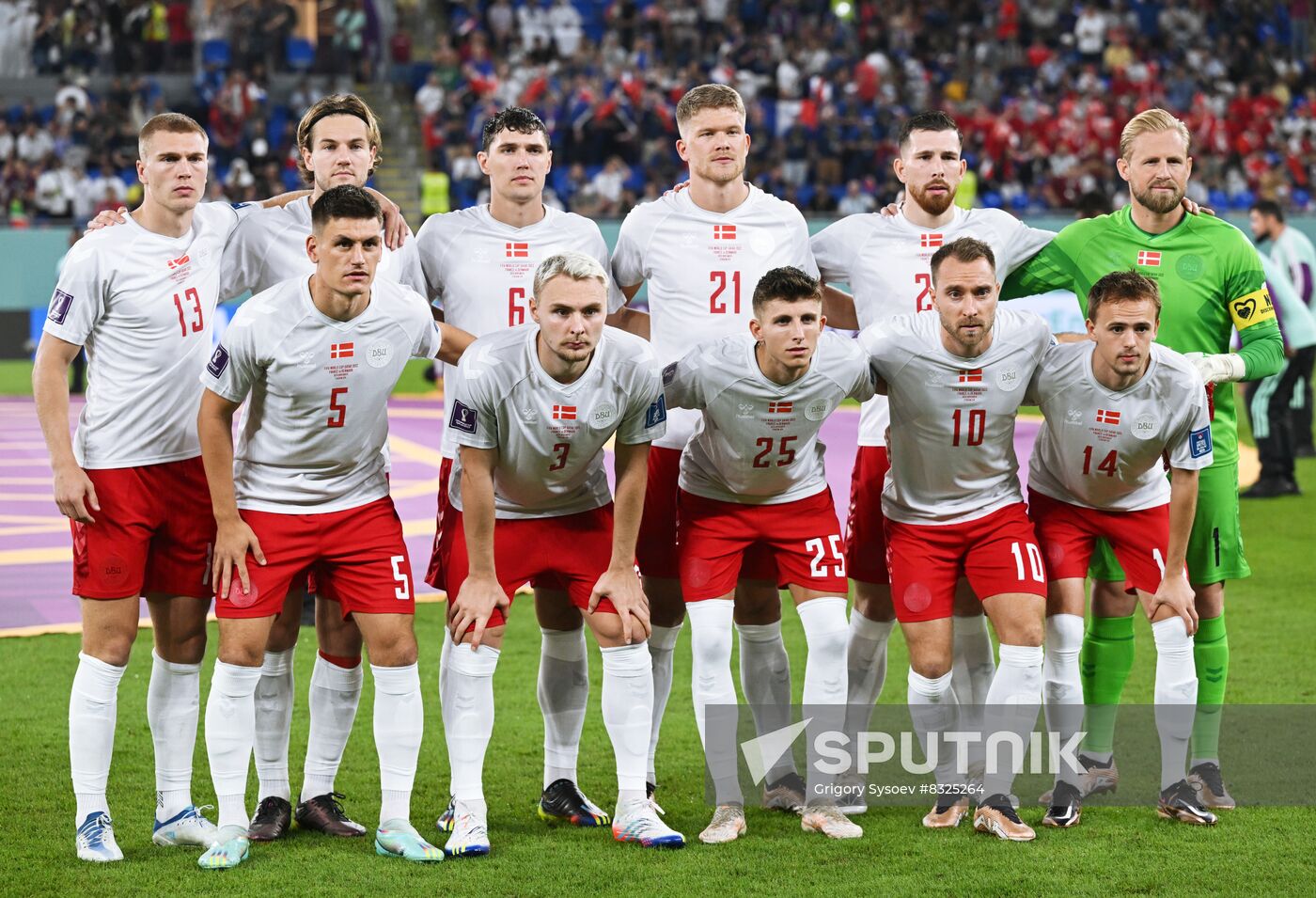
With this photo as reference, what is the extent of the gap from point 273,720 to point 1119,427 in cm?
324

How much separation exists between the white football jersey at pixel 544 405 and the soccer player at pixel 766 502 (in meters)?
0.26

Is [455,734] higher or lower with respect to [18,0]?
lower

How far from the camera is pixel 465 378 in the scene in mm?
5344

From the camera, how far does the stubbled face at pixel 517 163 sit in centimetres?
585

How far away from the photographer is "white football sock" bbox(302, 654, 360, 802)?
5.65 m

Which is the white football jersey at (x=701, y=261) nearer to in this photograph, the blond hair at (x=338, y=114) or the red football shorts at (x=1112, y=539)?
the blond hair at (x=338, y=114)

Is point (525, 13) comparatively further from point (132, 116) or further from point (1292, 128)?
point (1292, 128)

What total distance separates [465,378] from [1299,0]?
2942 centimetres

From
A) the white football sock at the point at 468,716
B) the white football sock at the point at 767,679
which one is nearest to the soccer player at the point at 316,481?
the white football sock at the point at 468,716

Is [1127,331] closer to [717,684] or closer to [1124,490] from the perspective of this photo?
→ [1124,490]

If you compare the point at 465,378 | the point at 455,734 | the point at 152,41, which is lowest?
the point at 455,734

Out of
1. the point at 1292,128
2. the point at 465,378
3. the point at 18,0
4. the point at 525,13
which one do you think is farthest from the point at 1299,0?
the point at 465,378

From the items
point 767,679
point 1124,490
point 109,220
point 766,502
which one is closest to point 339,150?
point 109,220

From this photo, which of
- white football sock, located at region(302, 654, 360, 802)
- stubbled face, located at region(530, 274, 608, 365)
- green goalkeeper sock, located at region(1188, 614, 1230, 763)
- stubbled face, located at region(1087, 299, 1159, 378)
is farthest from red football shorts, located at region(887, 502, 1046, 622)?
white football sock, located at region(302, 654, 360, 802)
